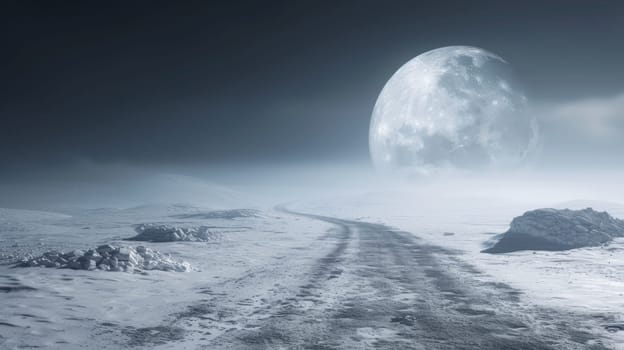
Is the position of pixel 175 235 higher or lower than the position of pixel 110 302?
higher

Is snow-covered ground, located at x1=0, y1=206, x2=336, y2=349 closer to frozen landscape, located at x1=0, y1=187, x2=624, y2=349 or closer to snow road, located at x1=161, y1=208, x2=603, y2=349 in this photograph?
frozen landscape, located at x1=0, y1=187, x2=624, y2=349

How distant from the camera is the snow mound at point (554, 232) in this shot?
24922mm

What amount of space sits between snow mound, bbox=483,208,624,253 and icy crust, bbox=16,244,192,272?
19099 mm

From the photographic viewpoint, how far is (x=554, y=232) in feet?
86.0

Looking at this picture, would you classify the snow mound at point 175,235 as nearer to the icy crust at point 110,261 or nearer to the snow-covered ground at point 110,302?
the snow-covered ground at point 110,302

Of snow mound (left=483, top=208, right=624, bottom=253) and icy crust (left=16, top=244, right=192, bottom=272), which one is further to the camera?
snow mound (left=483, top=208, right=624, bottom=253)

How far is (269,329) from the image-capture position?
819cm

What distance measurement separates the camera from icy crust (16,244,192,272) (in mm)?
15336

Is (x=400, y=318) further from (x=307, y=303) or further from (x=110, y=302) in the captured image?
(x=110, y=302)

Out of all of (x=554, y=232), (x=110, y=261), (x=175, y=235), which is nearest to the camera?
(x=110, y=261)

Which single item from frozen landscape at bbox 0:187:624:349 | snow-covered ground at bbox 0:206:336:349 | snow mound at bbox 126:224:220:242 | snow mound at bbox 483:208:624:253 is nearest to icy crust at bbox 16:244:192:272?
frozen landscape at bbox 0:187:624:349

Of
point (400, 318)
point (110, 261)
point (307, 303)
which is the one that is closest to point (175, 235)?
point (110, 261)

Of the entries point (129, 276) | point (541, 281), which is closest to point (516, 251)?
point (541, 281)

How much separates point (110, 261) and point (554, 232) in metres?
27.1
